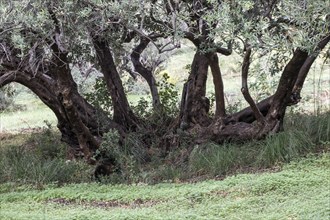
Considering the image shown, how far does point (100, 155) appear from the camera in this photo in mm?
7590

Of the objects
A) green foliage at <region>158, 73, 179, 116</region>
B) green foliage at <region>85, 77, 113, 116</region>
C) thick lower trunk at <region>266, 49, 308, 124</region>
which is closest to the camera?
thick lower trunk at <region>266, 49, 308, 124</region>

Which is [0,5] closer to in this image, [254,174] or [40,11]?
[40,11]

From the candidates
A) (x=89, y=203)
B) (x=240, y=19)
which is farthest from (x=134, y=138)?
(x=240, y=19)

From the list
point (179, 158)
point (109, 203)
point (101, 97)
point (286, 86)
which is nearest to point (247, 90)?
point (286, 86)

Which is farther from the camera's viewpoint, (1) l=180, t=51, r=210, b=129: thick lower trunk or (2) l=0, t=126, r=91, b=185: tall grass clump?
(1) l=180, t=51, r=210, b=129: thick lower trunk

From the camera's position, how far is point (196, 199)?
5.44 meters

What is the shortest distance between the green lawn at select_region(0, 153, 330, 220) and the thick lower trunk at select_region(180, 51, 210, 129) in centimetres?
241

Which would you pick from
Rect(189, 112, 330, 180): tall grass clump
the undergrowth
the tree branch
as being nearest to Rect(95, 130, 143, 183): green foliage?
the undergrowth

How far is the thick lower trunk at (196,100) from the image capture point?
28.6 ft

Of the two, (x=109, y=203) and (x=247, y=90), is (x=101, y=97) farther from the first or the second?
(x=109, y=203)

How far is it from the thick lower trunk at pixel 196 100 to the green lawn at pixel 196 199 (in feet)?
7.89

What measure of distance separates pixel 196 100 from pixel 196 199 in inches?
138

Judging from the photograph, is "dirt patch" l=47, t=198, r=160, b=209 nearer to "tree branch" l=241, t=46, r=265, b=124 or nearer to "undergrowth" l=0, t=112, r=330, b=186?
"undergrowth" l=0, t=112, r=330, b=186

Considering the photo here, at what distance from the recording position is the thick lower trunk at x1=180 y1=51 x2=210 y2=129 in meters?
8.71
